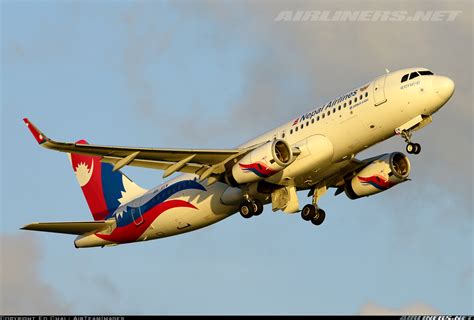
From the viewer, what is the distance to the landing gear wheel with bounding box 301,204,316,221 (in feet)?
155

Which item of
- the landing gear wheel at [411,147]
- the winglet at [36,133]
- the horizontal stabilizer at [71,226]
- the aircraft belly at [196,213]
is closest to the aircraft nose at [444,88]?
the landing gear wheel at [411,147]

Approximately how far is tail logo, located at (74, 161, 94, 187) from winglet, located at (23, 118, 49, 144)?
1440 cm

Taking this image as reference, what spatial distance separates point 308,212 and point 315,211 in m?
0.33

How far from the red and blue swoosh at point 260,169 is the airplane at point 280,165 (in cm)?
4

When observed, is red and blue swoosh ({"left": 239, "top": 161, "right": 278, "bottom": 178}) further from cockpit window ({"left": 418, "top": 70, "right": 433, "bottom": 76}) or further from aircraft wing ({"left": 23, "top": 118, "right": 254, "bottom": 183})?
cockpit window ({"left": 418, "top": 70, "right": 433, "bottom": 76})

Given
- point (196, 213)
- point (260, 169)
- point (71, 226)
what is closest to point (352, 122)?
point (260, 169)

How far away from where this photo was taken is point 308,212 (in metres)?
47.4

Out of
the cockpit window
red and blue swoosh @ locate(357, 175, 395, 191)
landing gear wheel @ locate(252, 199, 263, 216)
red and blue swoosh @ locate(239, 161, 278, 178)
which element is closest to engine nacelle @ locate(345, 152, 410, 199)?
red and blue swoosh @ locate(357, 175, 395, 191)

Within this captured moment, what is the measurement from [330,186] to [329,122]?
733cm

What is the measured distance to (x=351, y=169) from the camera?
48.0 meters

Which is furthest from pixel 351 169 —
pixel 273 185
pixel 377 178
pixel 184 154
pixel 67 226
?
pixel 67 226

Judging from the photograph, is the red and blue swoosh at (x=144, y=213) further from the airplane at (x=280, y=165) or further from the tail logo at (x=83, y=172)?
the tail logo at (x=83, y=172)

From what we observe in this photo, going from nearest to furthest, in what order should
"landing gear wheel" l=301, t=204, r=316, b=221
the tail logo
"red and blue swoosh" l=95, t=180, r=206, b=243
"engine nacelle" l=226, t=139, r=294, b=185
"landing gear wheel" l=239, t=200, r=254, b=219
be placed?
"engine nacelle" l=226, t=139, r=294, b=185 → "landing gear wheel" l=239, t=200, r=254, b=219 → "landing gear wheel" l=301, t=204, r=316, b=221 → "red and blue swoosh" l=95, t=180, r=206, b=243 → the tail logo

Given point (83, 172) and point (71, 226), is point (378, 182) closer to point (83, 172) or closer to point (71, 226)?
point (71, 226)
